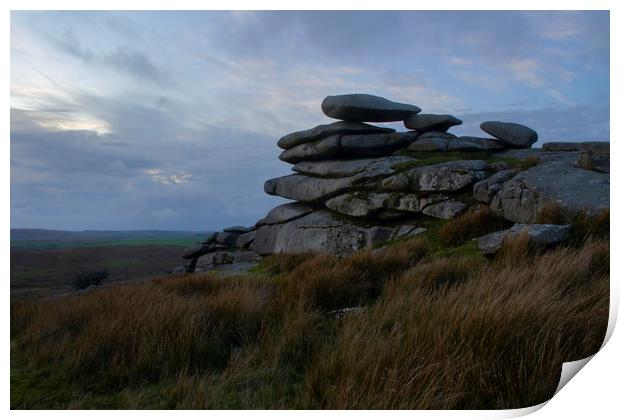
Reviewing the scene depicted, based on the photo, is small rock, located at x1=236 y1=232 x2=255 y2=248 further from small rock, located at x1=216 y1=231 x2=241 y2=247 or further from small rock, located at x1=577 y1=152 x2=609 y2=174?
small rock, located at x1=577 y1=152 x2=609 y2=174

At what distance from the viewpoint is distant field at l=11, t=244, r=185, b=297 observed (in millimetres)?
4402

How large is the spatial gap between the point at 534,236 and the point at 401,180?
5569 millimetres

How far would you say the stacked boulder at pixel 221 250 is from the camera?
15.7 metres

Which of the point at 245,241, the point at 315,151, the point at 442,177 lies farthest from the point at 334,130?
the point at 245,241

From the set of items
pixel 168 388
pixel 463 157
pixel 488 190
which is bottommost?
pixel 168 388

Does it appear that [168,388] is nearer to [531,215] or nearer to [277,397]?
[277,397]

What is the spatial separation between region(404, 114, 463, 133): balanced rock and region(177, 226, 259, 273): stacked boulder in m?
7.17

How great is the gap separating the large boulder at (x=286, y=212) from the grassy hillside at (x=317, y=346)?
889 centimetres

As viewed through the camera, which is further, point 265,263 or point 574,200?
point 265,263

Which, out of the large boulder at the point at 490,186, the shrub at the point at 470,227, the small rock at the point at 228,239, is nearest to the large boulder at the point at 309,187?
the large boulder at the point at 490,186

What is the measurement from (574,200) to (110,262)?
27.6 ft

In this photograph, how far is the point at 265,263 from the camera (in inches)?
348

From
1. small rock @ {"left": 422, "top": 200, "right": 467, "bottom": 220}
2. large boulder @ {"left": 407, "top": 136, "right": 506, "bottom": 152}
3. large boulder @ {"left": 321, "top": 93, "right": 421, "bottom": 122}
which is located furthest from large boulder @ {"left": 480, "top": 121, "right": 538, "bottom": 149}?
small rock @ {"left": 422, "top": 200, "right": 467, "bottom": 220}
